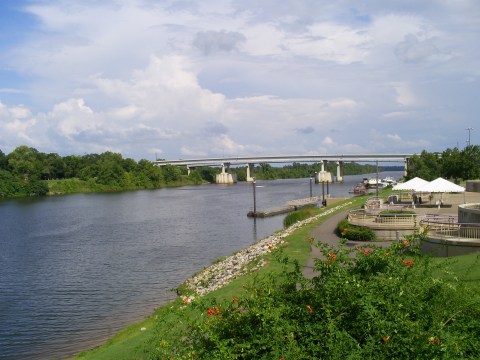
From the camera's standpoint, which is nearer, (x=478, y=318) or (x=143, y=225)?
(x=478, y=318)

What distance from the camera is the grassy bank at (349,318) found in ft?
21.9

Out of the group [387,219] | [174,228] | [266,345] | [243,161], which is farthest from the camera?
[243,161]

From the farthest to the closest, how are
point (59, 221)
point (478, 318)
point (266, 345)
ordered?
1. point (59, 221)
2. point (478, 318)
3. point (266, 345)

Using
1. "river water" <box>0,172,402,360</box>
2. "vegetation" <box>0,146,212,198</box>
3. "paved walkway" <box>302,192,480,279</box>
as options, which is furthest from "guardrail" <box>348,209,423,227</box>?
"vegetation" <box>0,146,212,198</box>

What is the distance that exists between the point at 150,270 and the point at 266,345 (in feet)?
80.0

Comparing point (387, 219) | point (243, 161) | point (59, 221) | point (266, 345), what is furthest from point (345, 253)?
point (243, 161)

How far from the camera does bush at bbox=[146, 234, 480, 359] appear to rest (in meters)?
6.64

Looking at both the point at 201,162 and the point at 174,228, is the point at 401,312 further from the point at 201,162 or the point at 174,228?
the point at 201,162

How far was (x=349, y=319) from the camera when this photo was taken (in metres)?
7.48

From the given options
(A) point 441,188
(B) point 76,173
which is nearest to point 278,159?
(B) point 76,173

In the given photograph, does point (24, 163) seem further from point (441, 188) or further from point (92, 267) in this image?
point (441, 188)

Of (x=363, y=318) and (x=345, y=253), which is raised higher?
(x=345, y=253)

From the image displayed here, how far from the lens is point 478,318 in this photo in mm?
7766

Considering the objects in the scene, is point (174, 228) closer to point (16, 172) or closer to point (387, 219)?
point (387, 219)
